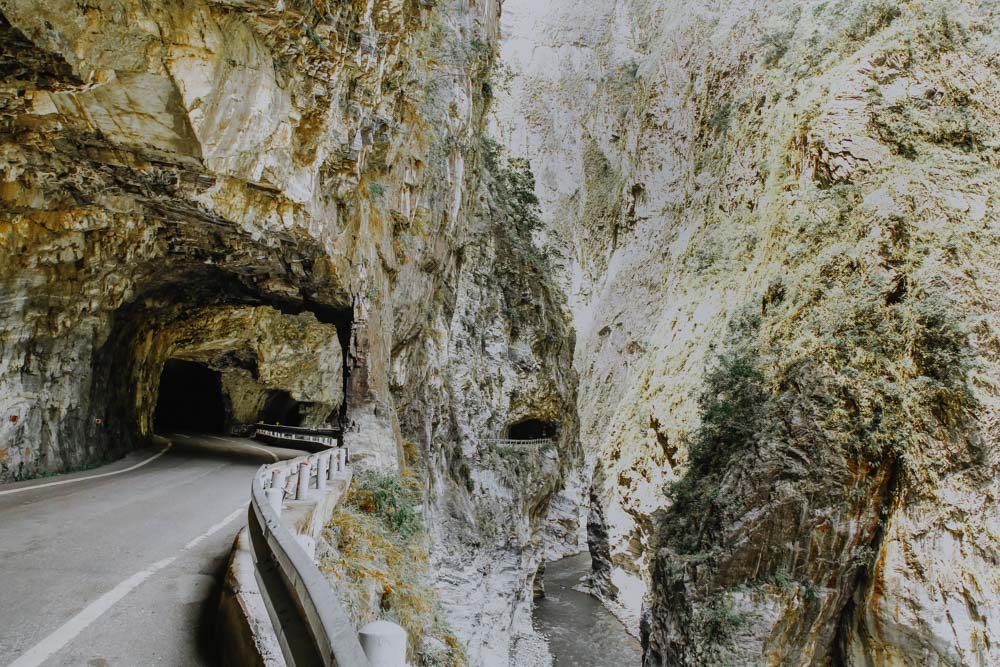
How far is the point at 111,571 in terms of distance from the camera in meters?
5.23

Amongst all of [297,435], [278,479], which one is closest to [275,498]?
[278,479]

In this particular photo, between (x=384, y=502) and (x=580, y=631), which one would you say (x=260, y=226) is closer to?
(x=384, y=502)

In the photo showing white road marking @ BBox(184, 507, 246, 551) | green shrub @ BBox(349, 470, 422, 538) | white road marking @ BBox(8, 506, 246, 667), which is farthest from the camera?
green shrub @ BBox(349, 470, 422, 538)

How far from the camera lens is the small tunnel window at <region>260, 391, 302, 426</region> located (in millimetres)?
36287

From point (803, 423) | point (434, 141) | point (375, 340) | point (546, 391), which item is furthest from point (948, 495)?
point (546, 391)

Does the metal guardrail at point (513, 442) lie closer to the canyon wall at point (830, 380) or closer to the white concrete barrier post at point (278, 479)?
the canyon wall at point (830, 380)

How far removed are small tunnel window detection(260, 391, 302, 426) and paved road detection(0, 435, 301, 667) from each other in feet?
86.5

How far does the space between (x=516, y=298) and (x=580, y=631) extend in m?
17.1

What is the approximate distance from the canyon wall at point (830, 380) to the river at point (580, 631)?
41.4 inches

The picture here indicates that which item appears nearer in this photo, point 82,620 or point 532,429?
point 82,620

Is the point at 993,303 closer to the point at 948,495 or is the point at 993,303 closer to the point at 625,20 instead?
the point at 948,495

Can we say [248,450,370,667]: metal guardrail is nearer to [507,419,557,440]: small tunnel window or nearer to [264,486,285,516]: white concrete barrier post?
[264,486,285,516]: white concrete barrier post

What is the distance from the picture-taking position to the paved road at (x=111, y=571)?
3.67 m

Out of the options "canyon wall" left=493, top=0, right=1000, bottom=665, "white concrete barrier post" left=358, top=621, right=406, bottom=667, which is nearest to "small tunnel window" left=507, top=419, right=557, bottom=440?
"canyon wall" left=493, top=0, right=1000, bottom=665
